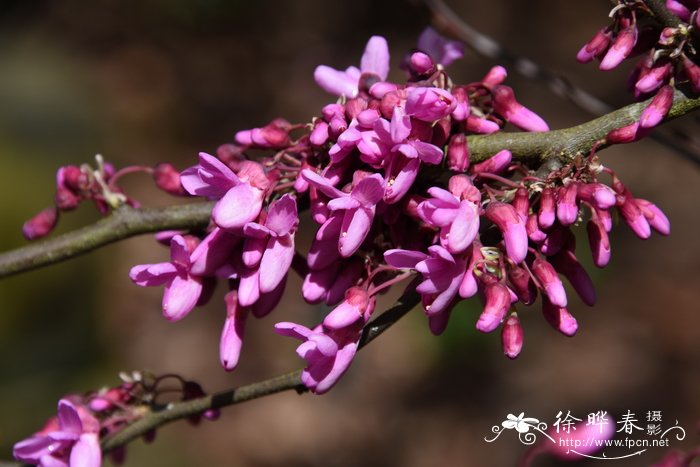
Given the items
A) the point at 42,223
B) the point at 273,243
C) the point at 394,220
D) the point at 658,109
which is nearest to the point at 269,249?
the point at 273,243

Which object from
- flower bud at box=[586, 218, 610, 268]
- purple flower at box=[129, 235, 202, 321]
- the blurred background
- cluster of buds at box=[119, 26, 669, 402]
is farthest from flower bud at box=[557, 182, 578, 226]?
the blurred background

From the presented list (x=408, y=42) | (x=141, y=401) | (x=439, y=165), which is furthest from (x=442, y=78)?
(x=408, y=42)

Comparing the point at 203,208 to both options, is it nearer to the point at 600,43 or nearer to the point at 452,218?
the point at 452,218

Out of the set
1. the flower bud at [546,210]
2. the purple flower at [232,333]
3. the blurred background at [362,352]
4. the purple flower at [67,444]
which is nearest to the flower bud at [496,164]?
the flower bud at [546,210]

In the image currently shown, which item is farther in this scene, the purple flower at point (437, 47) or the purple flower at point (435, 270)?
the purple flower at point (437, 47)

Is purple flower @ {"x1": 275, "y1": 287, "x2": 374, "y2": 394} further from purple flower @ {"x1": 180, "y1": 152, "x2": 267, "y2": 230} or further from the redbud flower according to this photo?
the redbud flower

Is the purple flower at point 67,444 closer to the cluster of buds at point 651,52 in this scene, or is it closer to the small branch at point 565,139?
the small branch at point 565,139

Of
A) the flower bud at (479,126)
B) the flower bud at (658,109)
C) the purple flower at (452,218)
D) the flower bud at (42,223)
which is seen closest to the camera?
the purple flower at (452,218)
